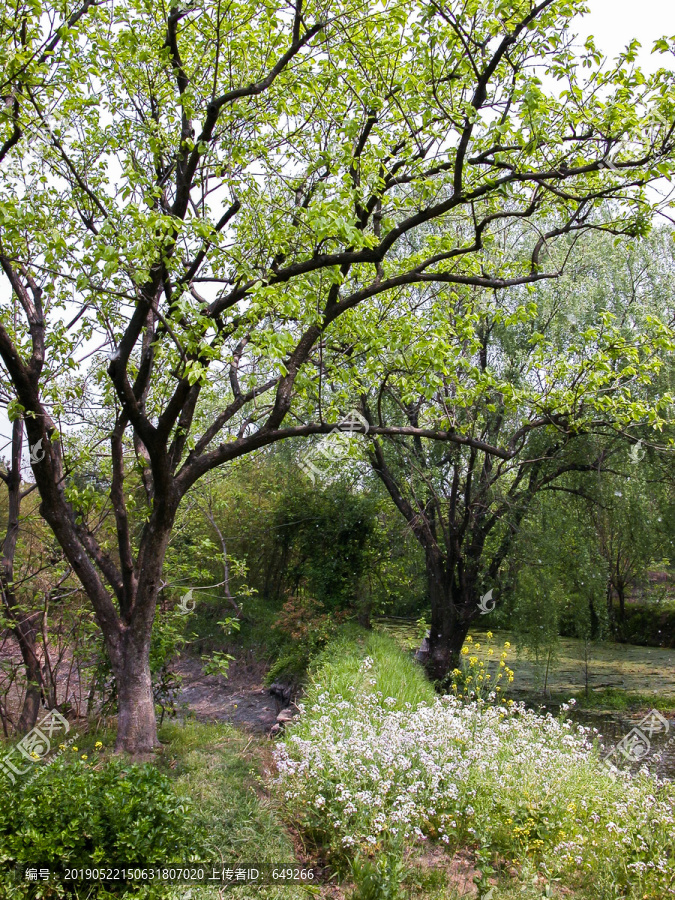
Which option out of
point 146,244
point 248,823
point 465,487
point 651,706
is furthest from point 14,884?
point 651,706

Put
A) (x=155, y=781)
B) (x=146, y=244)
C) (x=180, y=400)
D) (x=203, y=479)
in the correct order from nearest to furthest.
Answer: (x=155, y=781) < (x=146, y=244) < (x=180, y=400) < (x=203, y=479)

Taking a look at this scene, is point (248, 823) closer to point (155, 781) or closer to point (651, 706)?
point (155, 781)

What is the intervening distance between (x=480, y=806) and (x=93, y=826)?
2.44 metres

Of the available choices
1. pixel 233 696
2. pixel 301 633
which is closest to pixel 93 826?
pixel 301 633

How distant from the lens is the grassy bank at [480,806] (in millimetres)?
3775

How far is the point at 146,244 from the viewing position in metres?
4.29

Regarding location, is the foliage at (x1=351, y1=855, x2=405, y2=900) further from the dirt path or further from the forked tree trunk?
the dirt path

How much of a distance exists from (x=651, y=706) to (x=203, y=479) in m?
9.31

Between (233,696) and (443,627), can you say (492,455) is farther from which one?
(233,696)

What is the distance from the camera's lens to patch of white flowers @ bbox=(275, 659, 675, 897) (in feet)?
12.8

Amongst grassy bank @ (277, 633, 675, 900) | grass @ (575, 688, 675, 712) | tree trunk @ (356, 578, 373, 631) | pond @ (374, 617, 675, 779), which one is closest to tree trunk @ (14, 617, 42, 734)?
grassy bank @ (277, 633, 675, 900)

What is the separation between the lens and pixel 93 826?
11.1 feet

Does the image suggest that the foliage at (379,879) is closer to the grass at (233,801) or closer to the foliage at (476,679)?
the grass at (233,801)

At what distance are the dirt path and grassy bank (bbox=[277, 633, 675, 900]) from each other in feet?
15.5
